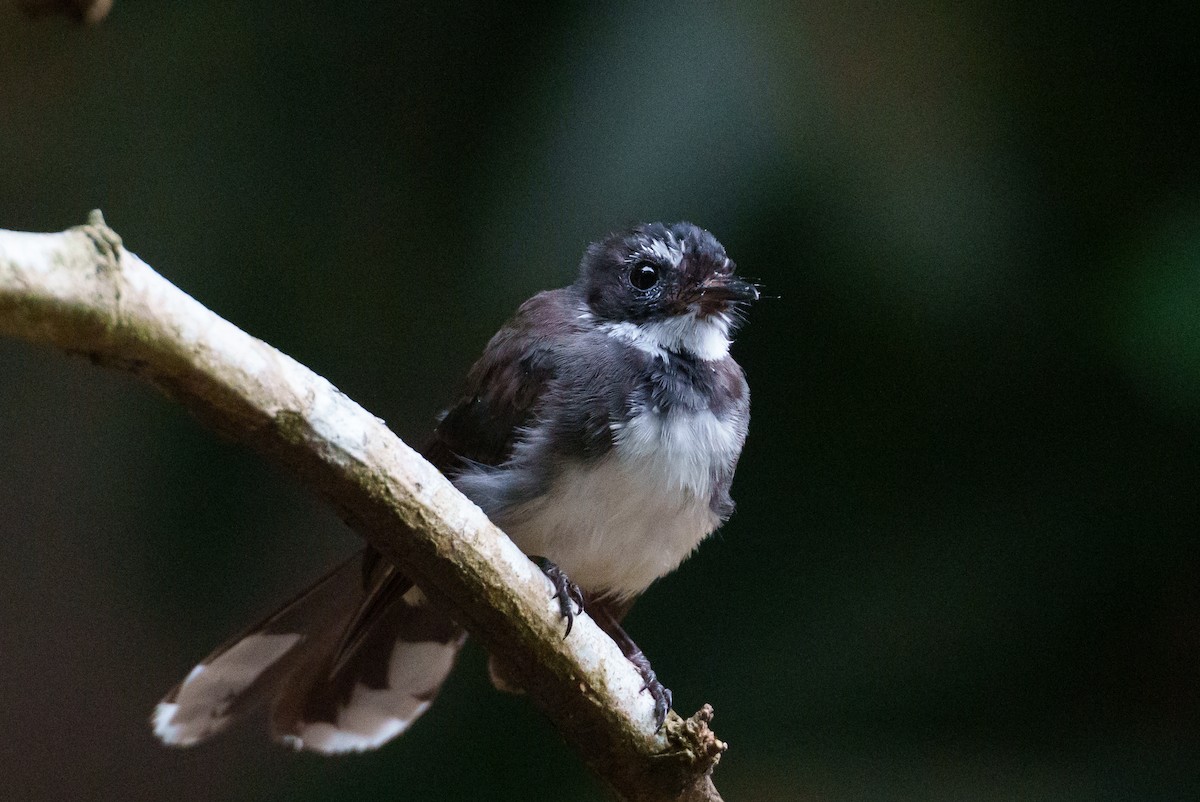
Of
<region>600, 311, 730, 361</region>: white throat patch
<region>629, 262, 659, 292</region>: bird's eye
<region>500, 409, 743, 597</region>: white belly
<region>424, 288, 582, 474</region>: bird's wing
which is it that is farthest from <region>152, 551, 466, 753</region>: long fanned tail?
<region>629, 262, 659, 292</region>: bird's eye

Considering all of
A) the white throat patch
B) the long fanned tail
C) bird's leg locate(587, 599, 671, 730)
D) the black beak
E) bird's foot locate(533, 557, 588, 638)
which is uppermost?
the black beak

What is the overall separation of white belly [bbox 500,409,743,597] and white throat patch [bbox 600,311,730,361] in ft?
0.67

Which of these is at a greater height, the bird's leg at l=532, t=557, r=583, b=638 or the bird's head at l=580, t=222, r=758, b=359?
the bird's head at l=580, t=222, r=758, b=359

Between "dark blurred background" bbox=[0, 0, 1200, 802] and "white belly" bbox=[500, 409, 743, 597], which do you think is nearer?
"white belly" bbox=[500, 409, 743, 597]

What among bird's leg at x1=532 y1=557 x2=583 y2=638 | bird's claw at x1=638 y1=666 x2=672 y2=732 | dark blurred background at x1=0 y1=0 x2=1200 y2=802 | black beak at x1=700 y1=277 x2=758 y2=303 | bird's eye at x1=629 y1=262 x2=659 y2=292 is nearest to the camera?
bird's leg at x1=532 y1=557 x2=583 y2=638

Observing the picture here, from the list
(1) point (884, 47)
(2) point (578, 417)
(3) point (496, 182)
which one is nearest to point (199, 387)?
(2) point (578, 417)

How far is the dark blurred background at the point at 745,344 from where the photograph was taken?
376 cm

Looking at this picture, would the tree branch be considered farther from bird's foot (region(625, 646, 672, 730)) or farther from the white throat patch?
the white throat patch

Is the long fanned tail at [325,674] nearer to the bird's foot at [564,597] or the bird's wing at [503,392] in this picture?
the bird's wing at [503,392]

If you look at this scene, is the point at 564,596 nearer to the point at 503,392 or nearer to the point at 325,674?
the point at 503,392

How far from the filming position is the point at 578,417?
8.86ft

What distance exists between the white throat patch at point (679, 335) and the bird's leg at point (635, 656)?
73cm

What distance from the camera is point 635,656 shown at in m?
2.94

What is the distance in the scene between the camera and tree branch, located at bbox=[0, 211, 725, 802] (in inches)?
62.7
